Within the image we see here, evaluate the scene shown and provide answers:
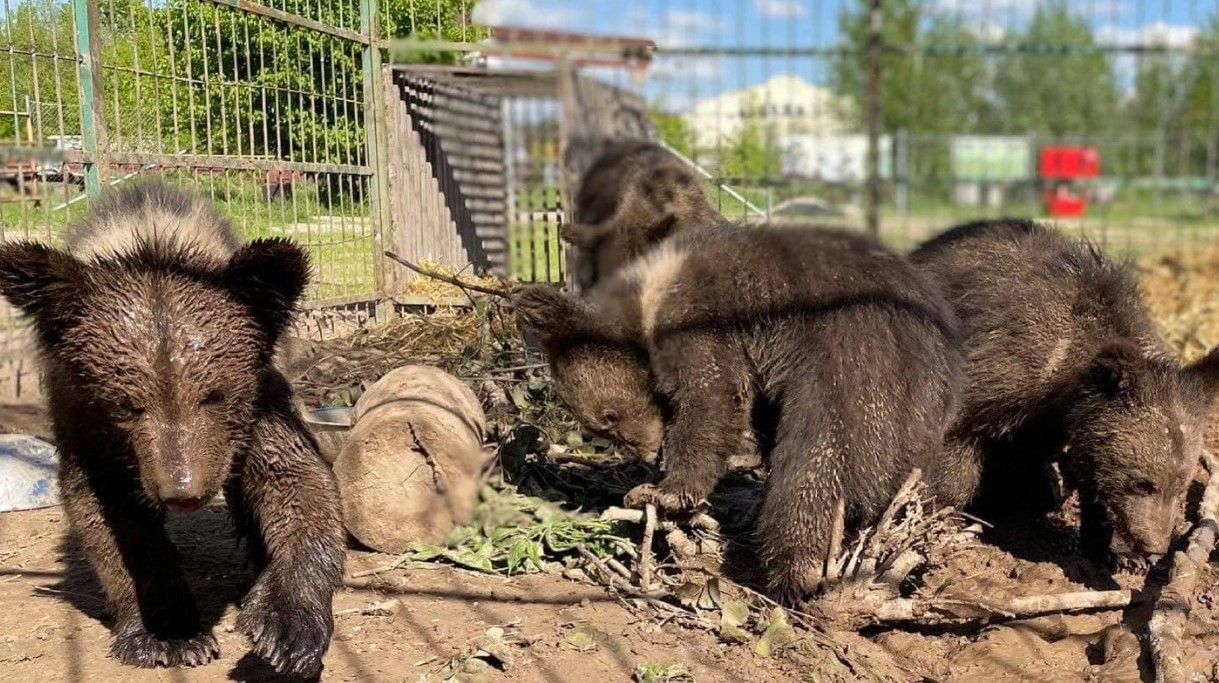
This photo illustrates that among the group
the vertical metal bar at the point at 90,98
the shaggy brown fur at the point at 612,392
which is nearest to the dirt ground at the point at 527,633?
the shaggy brown fur at the point at 612,392

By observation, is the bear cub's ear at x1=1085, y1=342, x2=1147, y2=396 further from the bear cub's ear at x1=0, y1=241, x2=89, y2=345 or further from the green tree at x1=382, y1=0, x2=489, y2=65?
the green tree at x1=382, y1=0, x2=489, y2=65

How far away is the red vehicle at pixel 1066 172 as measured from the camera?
15.1 metres

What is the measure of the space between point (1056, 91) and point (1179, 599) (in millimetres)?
13516

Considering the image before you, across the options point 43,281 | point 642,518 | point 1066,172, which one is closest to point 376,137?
point 642,518

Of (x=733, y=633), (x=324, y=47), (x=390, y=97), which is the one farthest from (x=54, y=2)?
(x=733, y=633)

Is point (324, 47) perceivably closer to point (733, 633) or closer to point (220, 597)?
point (220, 597)

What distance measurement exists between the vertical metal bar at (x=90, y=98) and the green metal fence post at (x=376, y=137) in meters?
3.01

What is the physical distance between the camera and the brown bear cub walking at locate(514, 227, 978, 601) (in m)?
5.31

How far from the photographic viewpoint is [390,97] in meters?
10.4

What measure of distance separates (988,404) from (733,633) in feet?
7.31

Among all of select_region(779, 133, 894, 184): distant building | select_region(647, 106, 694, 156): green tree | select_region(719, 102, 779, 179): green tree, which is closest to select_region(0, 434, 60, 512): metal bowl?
select_region(719, 102, 779, 179): green tree

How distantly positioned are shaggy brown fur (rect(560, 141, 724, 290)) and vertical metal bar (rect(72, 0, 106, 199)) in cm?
370

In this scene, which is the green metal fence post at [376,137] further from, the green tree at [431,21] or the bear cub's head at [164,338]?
the bear cub's head at [164,338]

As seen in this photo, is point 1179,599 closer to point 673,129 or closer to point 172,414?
point 172,414
